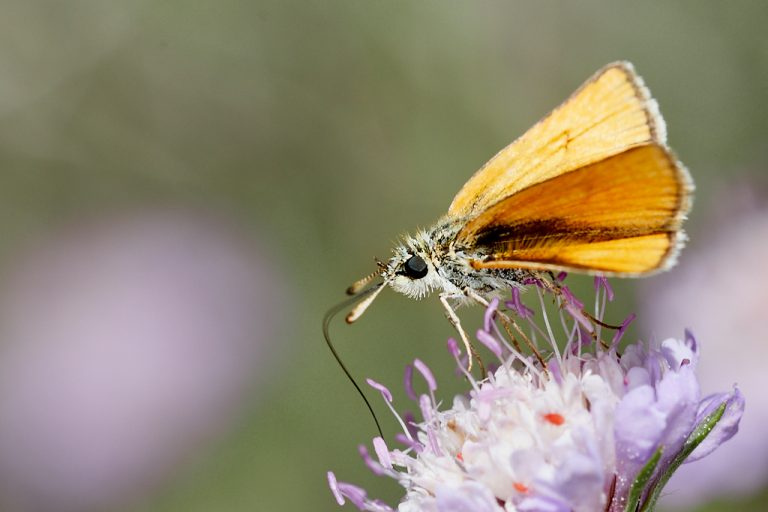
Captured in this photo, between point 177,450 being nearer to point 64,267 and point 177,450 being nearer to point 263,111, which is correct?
point 64,267

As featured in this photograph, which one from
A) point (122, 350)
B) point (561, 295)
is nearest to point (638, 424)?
point (561, 295)

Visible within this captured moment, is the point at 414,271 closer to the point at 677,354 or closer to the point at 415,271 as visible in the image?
the point at 415,271

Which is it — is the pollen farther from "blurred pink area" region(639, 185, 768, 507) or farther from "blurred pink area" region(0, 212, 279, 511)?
"blurred pink area" region(0, 212, 279, 511)

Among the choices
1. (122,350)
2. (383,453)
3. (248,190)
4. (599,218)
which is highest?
(248,190)

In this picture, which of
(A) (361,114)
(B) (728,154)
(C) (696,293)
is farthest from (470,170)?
(C) (696,293)

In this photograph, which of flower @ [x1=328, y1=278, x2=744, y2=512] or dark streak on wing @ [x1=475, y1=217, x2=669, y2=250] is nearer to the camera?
flower @ [x1=328, y1=278, x2=744, y2=512]

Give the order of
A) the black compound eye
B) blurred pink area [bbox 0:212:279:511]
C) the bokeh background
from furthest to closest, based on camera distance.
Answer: blurred pink area [bbox 0:212:279:511], the bokeh background, the black compound eye

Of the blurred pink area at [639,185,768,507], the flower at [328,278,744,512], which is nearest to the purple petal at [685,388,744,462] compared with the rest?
the flower at [328,278,744,512]

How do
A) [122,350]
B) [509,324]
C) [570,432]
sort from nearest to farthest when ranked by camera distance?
1. [570,432]
2. [509,324]
3. [122,350]
